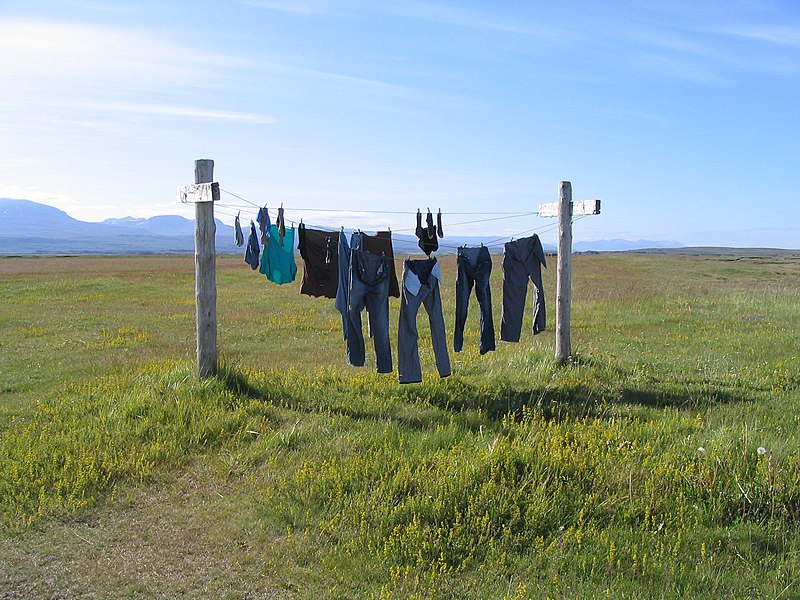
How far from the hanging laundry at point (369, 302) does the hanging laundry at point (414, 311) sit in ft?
0.79

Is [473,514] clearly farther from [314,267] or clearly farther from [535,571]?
[314,267]

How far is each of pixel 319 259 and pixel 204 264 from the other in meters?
1.81

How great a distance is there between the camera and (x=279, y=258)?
11.0m

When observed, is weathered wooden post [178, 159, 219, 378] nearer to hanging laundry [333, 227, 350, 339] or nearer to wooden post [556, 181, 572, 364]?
hanging laundry [333, 227, 350, 339]

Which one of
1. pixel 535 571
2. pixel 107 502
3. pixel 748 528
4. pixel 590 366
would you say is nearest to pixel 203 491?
pixel 107 502

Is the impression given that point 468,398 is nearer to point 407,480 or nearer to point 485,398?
point 485,398

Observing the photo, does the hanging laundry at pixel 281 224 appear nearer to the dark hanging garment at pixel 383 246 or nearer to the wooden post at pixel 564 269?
the dark hanging garment at pixel 383 246

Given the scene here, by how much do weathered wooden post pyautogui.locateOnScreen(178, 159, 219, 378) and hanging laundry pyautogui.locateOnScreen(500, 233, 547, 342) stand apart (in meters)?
4.53

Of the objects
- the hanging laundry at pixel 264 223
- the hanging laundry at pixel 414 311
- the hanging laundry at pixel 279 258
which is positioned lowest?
the hanging laundry at pixel 414 311

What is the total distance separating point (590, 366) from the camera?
11.1 m

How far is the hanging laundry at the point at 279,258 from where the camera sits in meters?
10.9

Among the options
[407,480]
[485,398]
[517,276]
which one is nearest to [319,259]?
[517,276]

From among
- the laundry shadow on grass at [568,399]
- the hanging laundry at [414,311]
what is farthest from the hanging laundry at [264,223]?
the laundry shadow on grass at [568,399]

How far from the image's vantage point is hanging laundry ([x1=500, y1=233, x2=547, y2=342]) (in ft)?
34.7
